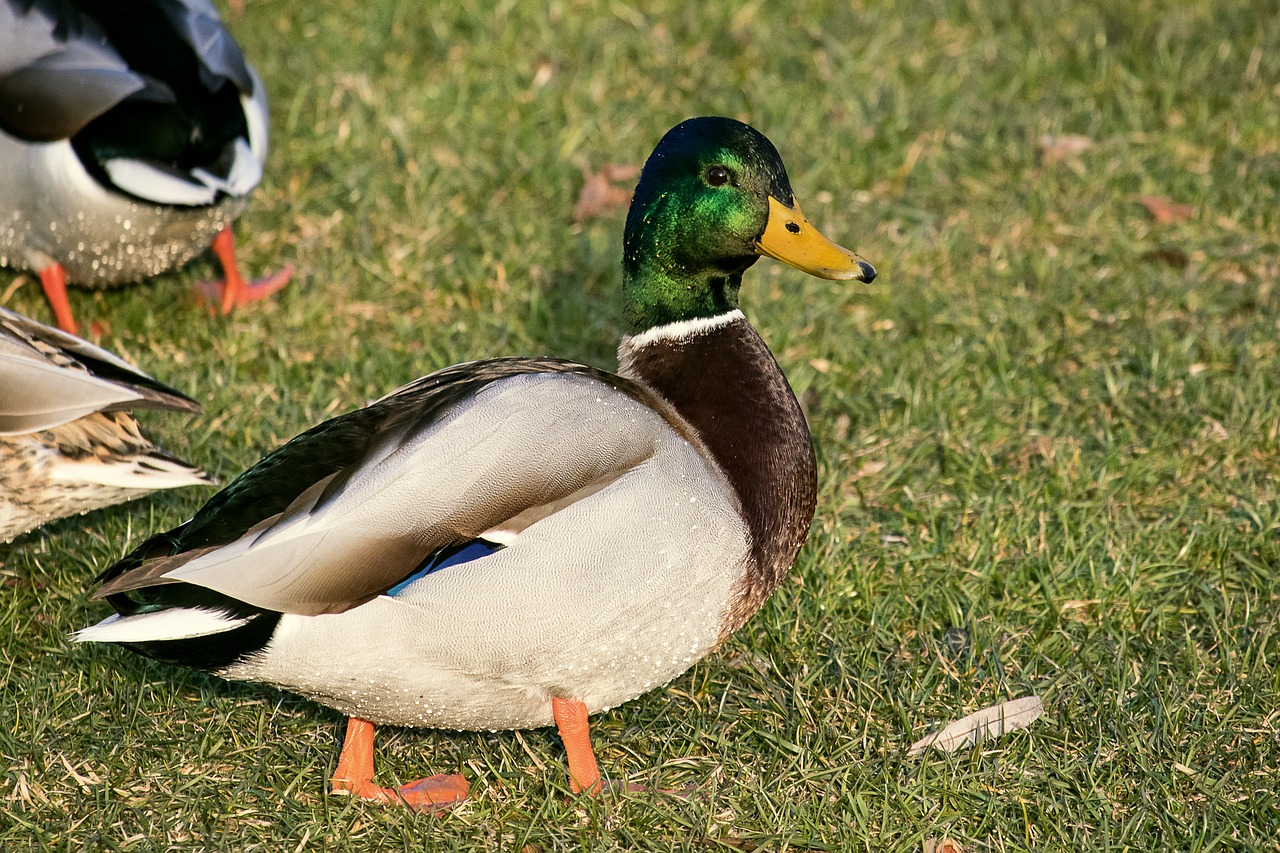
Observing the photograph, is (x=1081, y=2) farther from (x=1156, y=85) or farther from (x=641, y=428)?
(x=641, y=428)

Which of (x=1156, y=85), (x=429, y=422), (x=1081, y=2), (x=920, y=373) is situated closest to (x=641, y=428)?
(x=429, y=422)

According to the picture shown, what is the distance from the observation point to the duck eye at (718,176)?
3.09m

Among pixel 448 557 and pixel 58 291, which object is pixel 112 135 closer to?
pixel 58 291

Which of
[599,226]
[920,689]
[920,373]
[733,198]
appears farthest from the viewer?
[599,226]

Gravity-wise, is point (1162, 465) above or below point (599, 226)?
below

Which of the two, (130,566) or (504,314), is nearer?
(130,566)

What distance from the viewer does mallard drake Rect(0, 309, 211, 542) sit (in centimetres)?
328

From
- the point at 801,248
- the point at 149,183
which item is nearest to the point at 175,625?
the point at 801,248

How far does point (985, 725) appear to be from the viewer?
3166 mm

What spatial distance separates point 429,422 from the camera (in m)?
2.82

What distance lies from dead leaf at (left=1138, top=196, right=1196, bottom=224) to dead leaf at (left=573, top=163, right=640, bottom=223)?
1.82 metres

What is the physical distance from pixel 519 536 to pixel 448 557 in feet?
0.44

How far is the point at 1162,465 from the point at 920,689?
121 centimetres

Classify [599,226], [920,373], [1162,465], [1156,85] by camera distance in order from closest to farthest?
1. [1162,465]
2. [920,373]
3. [599,226]
4. [1156,85]
